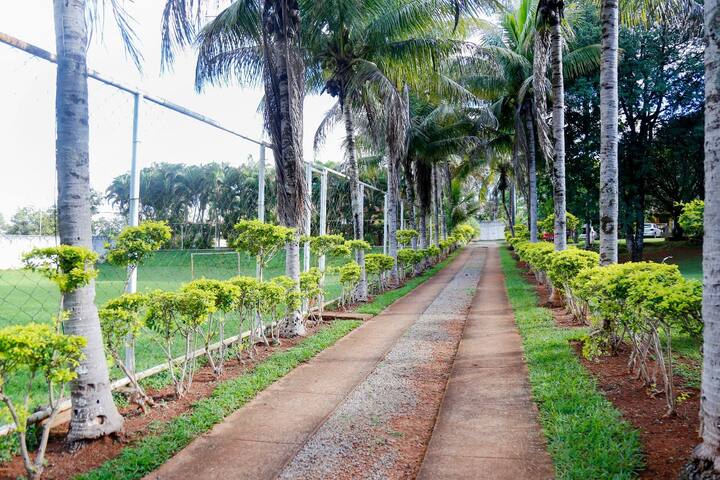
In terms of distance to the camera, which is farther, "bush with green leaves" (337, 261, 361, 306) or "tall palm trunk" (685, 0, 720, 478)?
"bush with green leaves" (337, 261, 361, 306)

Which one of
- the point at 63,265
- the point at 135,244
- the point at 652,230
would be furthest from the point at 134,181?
the point at 652,230

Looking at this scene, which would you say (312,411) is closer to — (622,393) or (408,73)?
(622,393)

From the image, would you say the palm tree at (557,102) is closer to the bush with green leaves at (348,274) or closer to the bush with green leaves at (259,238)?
the bush with green leaves at (348,274)

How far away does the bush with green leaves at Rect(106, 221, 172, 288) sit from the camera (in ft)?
13.9

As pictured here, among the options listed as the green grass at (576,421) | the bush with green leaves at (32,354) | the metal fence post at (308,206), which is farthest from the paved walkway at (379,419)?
the metal fence post at (308,206)

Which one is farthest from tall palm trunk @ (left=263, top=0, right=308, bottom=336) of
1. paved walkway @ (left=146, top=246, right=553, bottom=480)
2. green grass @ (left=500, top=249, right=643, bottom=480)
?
green grass @ (left=500, top=249, right=643, bottom=480)

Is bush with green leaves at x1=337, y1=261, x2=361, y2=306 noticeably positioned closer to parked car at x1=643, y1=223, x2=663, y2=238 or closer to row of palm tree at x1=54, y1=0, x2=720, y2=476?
row of palm tree at x1=54, y1=0, x2=720, y2=476

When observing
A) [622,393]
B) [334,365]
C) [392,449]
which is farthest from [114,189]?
[622,393]

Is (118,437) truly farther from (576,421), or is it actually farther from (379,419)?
(576,421)

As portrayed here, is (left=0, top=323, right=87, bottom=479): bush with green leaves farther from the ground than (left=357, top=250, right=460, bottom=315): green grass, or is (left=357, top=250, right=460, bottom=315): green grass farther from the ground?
(left=0, top=323, right=87, bottom=479): bush with green leaves

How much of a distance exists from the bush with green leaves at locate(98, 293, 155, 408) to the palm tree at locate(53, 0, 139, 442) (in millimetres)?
329

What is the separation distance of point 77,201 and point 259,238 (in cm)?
327

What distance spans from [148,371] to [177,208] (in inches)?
105

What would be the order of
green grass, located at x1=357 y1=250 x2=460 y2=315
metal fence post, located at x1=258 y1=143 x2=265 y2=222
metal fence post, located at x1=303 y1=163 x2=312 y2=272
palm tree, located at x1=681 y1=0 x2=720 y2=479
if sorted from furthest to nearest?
green grass, located at x1=357 y1=250 x2=460 y2=315
metal fence post, located at x1=303 y1=163 x2=312 y2=272
metal fence post, located at x1=258 y1=143 x2=265 y2=222
palm tree, located at x1=681 y1=0 x2=720 y2=479
